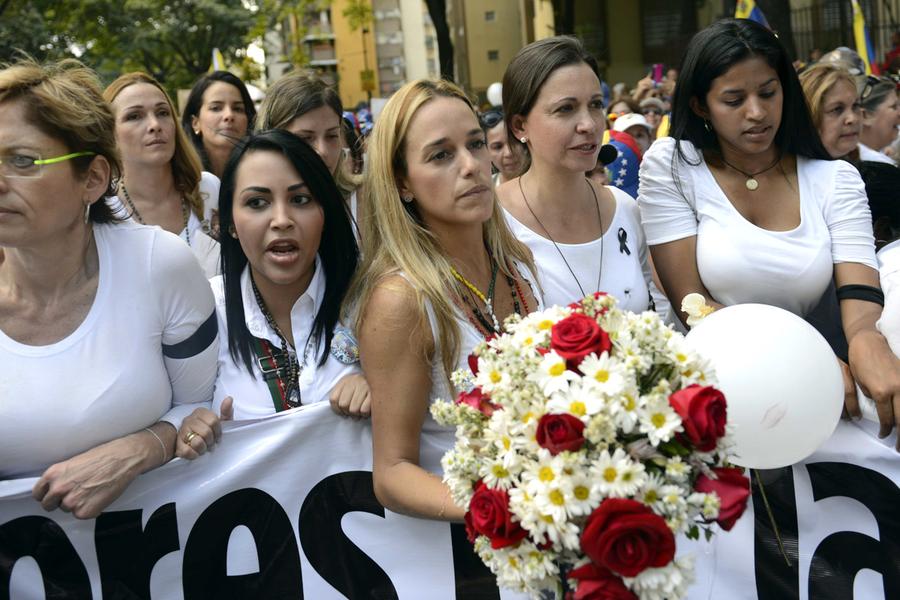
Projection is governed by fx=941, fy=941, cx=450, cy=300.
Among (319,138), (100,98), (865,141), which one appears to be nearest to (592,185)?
(319,138)

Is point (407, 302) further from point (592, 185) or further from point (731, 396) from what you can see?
point (592, 185)

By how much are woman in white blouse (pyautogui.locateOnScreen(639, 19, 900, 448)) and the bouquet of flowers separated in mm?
1658

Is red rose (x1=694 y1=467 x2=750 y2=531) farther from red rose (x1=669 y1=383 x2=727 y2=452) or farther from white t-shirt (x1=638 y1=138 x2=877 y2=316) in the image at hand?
white t-shirt (x1=638 y1=138 x2=877 y2=316)

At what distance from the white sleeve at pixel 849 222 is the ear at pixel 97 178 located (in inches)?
104

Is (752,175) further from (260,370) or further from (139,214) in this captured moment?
(139,214)

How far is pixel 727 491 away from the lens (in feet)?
6.64

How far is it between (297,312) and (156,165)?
2.18 meters

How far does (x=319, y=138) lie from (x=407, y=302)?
2.16 meters

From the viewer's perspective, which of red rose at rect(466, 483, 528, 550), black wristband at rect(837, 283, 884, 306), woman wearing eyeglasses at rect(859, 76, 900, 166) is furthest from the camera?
woman wearing eyeglasses at rect(859, 76, 900, 166)

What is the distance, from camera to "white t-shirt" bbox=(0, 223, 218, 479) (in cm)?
279

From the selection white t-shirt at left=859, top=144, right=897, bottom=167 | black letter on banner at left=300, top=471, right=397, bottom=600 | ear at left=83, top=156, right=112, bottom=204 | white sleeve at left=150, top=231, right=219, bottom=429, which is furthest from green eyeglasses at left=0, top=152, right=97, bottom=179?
white t-shirt at left=859, top=144, right=897, bottom=167

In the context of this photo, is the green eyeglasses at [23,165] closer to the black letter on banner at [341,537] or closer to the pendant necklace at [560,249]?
the black letter on banner at [341,537]

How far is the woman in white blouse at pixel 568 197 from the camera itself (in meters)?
3.89

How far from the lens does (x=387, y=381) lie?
284 centimetres
